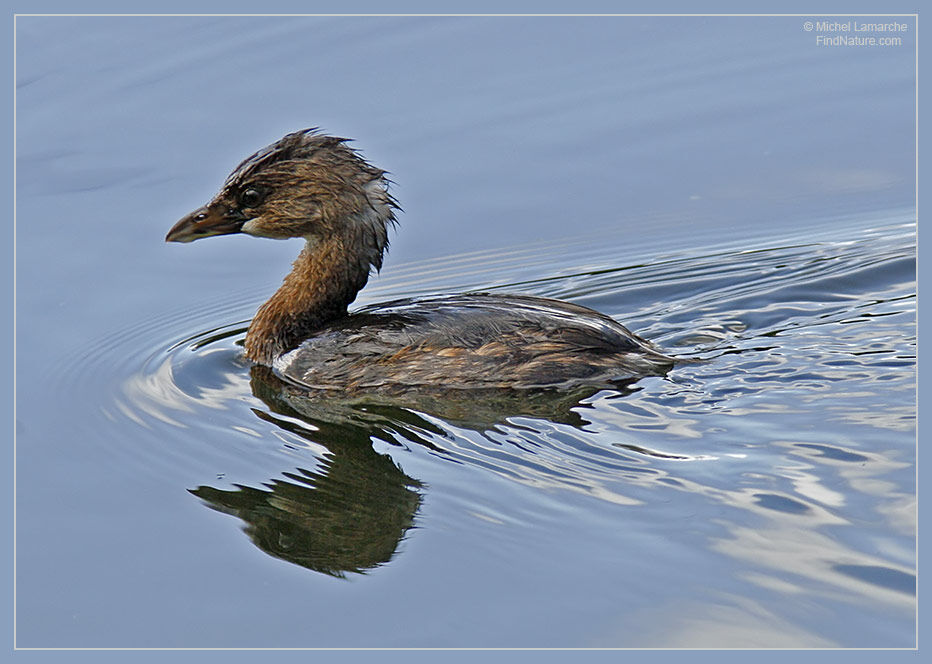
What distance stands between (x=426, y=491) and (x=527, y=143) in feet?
17.1

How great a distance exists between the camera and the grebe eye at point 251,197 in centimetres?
901

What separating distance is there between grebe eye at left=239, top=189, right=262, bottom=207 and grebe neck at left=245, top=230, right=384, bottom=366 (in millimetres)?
432

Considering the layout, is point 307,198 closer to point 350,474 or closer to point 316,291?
point 316,291

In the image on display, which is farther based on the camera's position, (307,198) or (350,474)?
(307,198)

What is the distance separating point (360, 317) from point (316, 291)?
1.38 ft

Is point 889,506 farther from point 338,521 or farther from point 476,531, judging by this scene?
point 338,521

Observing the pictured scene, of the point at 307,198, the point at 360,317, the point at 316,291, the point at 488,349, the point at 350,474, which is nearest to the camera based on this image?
the point at 350,474

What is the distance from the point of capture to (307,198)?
8969mm

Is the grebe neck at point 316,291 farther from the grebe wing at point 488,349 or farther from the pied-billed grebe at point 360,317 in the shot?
the grebe wing at point 488,349

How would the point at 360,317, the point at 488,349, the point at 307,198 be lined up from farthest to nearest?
1. the point at 307,198
2. the point at 360,317
3. the point at 488,349

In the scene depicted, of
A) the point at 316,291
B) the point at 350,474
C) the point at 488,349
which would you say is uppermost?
the point at 316,291

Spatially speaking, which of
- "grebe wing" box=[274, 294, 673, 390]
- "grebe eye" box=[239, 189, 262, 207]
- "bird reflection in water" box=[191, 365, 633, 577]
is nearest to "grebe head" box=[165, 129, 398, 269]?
"grebe eye" box=[239, 189, 262, 207]

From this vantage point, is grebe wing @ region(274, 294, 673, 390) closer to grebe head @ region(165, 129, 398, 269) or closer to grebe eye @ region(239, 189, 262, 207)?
grebe head @ region(165, 129, 398, 269)

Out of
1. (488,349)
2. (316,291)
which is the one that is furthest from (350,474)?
(316,291)
